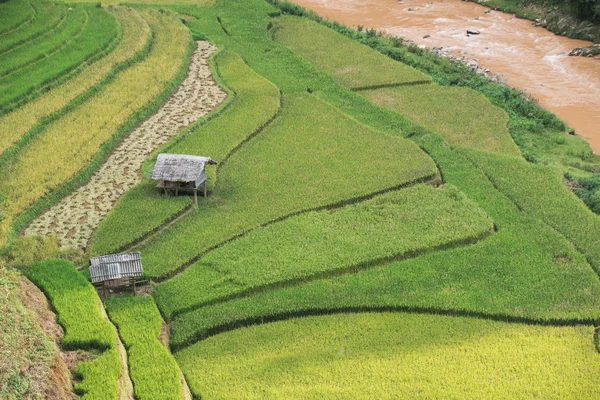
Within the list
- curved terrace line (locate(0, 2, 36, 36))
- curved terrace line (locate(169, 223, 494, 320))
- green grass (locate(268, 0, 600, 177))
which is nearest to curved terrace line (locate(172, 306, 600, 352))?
curved terrace line (locate(169, 223, 494, 320))

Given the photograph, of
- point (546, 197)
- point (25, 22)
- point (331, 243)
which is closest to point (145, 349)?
point (331, 243)

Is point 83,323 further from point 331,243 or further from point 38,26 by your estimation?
point 38,26

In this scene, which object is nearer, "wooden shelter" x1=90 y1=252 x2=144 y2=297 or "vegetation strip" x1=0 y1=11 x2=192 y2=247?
"wooden shelter" x1=90 y1=252 x2=144 y2=297

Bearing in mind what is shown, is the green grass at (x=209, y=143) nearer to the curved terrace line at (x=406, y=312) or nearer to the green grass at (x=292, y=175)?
the green grass at (x=292, y=175)

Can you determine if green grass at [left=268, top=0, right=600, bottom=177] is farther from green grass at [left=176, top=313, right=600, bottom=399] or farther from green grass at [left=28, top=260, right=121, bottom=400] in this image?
green grass at [left=28, top=260, right=121, bottom=400]

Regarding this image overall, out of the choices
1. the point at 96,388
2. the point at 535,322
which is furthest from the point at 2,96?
the point at 535,322

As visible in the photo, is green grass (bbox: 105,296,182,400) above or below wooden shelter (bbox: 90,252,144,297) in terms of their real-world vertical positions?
below

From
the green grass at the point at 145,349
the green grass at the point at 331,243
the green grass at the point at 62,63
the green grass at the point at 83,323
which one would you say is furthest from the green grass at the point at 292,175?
the green grass at the point at 62,63
